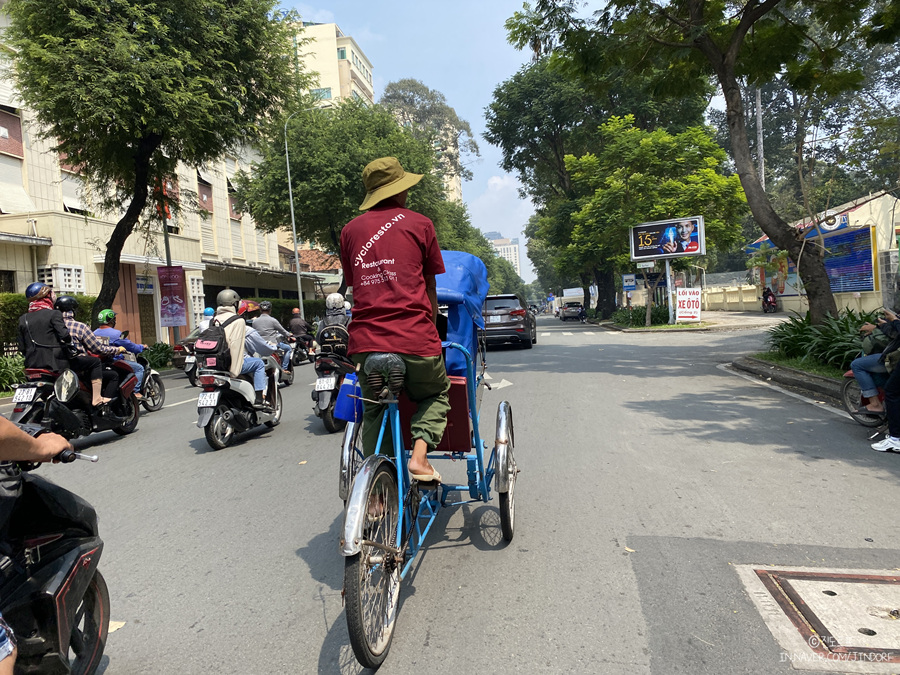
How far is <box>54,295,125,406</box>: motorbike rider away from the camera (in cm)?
738

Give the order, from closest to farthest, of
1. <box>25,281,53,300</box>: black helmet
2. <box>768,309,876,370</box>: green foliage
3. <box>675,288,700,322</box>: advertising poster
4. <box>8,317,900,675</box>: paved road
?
<box>8,317,900,675</box>: paved road < <box>25,281,53,300</box>: black helmet < <box>768,309,876,370</box>: green foliage < <box>675,288,700,322</box>: advertising poster

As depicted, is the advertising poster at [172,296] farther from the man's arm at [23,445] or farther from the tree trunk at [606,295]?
the tree trunk at [606,295]

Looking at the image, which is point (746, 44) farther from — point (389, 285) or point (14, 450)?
point (14, 450)

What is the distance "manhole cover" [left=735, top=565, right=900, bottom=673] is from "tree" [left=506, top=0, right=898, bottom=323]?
9809 mm

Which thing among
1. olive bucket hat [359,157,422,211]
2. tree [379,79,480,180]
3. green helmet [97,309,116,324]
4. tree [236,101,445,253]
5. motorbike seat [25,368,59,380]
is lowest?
motorbike seat [25,368,59,380]

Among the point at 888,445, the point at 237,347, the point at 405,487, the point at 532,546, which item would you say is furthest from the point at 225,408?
the point at 888,445

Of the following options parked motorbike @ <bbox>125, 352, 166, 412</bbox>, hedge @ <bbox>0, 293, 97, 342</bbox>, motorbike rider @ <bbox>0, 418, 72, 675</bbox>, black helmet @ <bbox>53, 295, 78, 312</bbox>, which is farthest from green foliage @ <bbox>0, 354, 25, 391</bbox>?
motorbike rider @ <bbox>0, 418, 72, 675</bbox>

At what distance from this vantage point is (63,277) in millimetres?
20984

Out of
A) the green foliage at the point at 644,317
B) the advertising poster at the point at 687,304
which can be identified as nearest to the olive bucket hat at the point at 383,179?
the advertising poster at the point at 687,304

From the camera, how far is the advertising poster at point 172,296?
64.3ft

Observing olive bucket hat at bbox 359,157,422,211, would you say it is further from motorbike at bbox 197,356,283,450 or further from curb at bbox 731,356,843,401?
curb at bbox 731,356,843,401

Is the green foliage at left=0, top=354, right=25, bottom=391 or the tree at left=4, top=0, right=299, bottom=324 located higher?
the tree at left=4, top=0, right=299, bottom=324

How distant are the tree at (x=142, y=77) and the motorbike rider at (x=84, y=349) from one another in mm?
8225

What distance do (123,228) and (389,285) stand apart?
16.2 m
